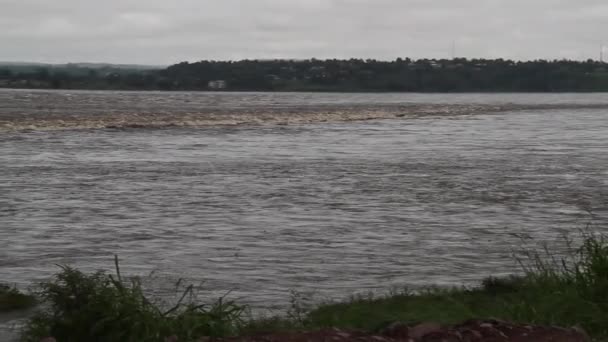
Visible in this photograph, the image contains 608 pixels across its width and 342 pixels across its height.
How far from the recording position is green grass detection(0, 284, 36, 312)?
11.7 metres

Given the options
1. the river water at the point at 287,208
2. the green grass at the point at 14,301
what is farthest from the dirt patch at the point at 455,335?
the green grass at the point at 14,301

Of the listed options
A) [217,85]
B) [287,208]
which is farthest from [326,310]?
[217,85]

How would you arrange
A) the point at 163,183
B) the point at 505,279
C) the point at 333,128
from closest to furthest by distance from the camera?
the point at 505,279, the point at 163,183, the point at 333,128

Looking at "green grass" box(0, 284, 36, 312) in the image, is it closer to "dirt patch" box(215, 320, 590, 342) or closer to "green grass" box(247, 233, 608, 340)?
"green grass" box(247, 233, 608, 340)

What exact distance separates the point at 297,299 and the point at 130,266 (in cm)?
328

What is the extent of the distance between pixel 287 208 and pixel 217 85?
159 m

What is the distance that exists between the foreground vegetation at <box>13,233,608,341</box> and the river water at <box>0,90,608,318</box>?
5.33ft

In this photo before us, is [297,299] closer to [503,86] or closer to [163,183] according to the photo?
[163,183]

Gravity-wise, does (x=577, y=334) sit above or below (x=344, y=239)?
above

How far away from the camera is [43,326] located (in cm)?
952

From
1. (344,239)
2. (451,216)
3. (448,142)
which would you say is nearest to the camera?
(344,239)

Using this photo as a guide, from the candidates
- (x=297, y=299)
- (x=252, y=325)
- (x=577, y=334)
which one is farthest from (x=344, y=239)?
(x=577, y=334)

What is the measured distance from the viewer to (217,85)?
7092 inches

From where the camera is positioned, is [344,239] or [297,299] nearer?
[297,299]
